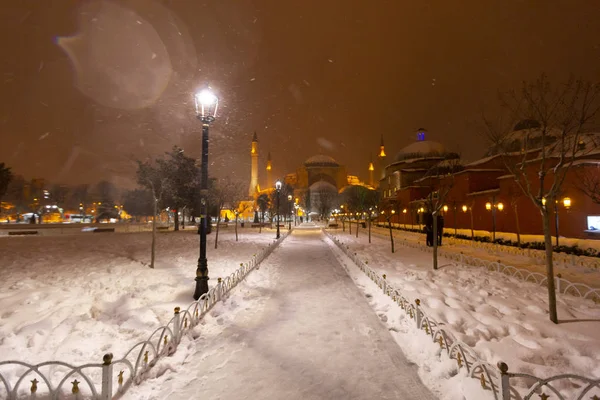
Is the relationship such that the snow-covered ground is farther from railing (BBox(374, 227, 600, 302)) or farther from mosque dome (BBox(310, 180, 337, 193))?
mosque dome (BBox(310, 180, 337, 193))

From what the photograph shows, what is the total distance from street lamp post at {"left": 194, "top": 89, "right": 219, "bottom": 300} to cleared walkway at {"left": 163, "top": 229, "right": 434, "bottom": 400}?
5.40ft

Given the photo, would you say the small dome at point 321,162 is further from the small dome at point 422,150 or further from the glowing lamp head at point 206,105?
the glowing lamp head at point 206,105

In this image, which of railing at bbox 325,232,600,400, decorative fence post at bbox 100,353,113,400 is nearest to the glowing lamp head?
decorative fence post at bbox 100,353,113,400

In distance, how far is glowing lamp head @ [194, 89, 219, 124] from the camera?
8.62 m

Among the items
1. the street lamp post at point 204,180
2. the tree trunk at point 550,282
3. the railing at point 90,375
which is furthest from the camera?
the street lamp post at point 204,180

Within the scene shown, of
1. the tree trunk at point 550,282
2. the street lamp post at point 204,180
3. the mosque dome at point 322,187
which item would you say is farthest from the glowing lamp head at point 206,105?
the mosque dome at point 322,187

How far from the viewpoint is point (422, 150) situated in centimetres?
6775

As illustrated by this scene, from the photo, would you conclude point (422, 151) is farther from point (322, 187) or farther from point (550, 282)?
point (550, 282)

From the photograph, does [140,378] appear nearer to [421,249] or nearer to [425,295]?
[425,295]

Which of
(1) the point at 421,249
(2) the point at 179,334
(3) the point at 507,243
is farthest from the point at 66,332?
(3) the point at 507,243

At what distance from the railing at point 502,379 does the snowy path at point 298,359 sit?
2.24 feet

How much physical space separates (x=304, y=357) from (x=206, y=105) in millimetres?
7005

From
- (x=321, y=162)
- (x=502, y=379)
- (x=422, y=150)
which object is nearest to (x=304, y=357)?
(x=502, y=379)

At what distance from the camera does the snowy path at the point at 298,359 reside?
→ 4133 mm
